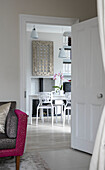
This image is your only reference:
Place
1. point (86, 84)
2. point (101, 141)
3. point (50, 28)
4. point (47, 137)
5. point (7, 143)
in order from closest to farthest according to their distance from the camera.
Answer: point (101, 141)
point (7, 143)
point (86, 84)
point (47, 137)
point (50, 28)

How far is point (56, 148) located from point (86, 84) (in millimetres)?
1230

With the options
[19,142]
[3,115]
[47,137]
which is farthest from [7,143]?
[47,137]

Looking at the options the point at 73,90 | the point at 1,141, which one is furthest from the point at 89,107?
the point at 1,141

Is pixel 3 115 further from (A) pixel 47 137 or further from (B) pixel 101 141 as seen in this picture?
(A) pixel 47 137

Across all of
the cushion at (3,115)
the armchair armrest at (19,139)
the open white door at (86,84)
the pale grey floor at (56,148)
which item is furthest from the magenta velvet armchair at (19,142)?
the open white door at (86,84)

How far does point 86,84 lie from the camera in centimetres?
396

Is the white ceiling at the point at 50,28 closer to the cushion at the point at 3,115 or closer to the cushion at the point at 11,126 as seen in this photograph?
the cushion at the point at 3,115

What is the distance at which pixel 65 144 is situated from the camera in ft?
15.0

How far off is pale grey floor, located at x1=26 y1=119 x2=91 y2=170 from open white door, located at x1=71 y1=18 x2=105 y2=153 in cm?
25

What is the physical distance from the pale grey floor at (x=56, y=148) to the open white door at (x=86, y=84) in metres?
0.25

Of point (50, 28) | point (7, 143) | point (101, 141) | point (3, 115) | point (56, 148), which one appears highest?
point (50, 28)

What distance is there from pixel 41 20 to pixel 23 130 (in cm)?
201

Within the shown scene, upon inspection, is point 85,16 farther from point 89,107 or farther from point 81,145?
point 81,145

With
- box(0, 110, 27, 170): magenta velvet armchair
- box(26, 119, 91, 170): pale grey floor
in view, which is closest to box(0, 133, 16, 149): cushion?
box(0, 110, 27, 170): magenta velvet armchair
